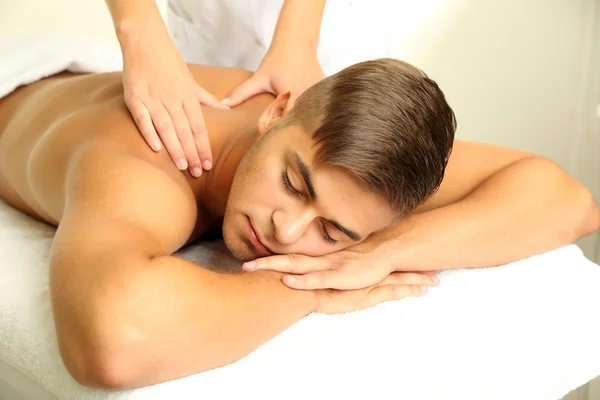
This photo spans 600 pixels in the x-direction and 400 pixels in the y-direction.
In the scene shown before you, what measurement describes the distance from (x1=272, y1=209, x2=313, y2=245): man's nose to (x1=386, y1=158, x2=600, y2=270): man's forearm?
17 cm

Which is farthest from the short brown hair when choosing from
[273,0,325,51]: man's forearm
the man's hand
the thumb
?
[273,0,325,51]: man's forearm

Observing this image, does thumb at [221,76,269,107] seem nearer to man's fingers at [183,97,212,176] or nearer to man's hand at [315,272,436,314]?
man's fingers at [183,97,212,176]

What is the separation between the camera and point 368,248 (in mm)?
1132

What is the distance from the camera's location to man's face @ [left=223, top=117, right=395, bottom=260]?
3.33ft

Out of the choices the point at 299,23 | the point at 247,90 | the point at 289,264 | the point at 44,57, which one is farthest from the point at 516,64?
the point at 289,264

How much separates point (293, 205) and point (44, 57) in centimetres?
82

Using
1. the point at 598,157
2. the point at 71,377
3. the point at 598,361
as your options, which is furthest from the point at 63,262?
the point at 598,157

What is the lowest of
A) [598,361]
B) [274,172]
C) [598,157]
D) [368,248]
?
[598,157]

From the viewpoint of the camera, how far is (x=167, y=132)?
1152mm

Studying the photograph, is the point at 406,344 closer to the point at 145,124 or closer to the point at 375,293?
the point at 375,293

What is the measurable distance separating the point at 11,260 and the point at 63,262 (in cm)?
29

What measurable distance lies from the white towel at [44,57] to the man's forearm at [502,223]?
849 mm

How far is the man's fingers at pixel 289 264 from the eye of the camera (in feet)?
3.36

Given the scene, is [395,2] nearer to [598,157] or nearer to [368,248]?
[598,157]
